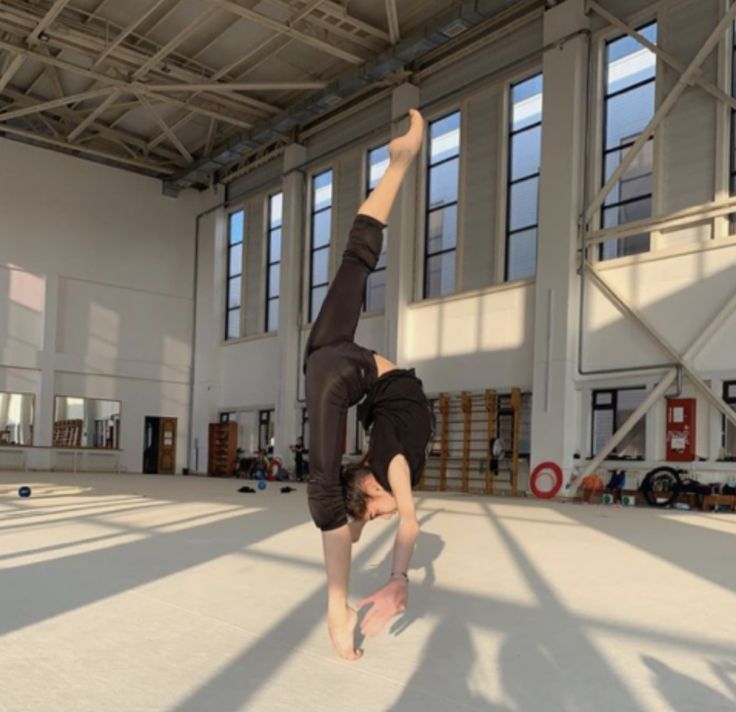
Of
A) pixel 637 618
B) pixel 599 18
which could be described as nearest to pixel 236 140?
pixel 599 18

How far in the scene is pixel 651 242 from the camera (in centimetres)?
1266

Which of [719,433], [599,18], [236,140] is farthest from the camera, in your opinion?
[236,140]

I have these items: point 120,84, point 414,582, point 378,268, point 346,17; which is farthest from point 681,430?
point 120,84

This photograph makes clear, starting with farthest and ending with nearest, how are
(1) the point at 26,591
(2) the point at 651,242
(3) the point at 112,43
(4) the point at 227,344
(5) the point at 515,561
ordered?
(4) the point at 227,344
(3) the point at 112,43
(2) the point at 651,242
(5) the point at 515,561
(1) the point at 26,591

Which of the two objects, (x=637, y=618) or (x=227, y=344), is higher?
(x=227, y=344)

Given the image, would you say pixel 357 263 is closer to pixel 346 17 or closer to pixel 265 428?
pixel 346 17

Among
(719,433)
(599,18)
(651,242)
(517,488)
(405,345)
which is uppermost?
(599,18)

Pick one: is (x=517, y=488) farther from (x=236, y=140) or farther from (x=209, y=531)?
(x=236, y=140)

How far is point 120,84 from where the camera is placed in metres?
17.8

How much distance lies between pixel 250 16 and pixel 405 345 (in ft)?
24.3

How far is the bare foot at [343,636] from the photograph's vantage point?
2.38m

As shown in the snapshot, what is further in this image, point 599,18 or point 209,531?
point 599,18

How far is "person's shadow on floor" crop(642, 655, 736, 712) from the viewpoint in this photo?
1.96 m

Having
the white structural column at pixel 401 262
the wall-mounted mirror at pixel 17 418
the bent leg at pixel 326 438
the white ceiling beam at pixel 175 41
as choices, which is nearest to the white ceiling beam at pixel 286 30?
the white ceiling beam at pixel 175 41
